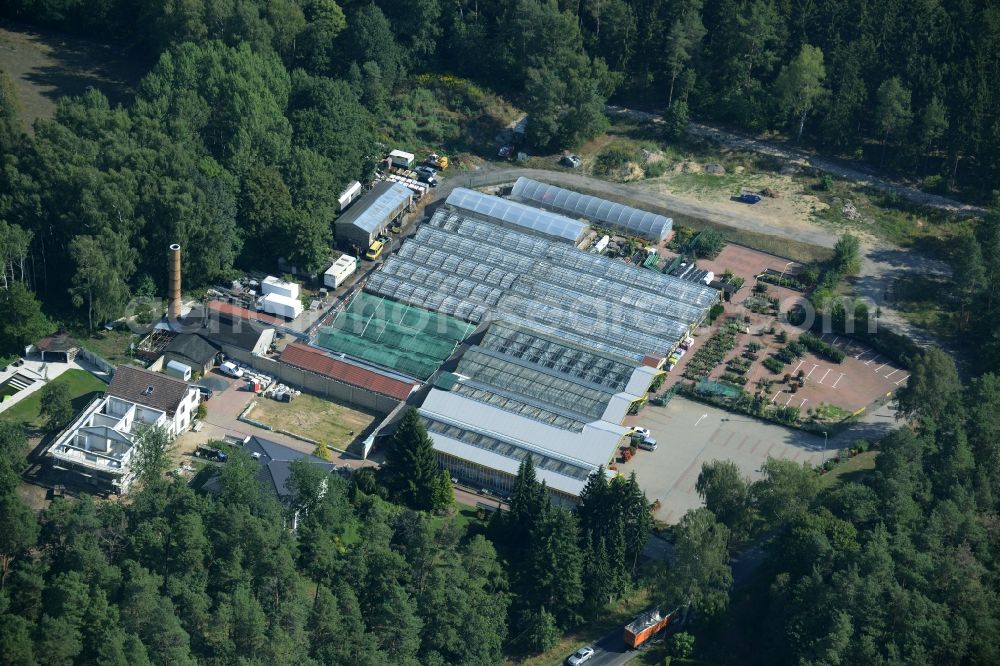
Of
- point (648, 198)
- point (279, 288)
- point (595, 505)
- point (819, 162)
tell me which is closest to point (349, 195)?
point (279, 288)

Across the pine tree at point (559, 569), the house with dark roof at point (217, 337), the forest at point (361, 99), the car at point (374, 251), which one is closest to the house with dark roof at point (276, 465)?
the house with dark roof at point (217, 337)

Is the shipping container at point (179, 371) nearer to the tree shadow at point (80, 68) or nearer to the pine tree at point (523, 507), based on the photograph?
the pine tree at point (523, 507)

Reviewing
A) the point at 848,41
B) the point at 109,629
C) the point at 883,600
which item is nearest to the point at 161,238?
the point at 109,629

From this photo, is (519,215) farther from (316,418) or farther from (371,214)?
(316,418)

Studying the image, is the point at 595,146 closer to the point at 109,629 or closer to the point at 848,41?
the point at 848,41

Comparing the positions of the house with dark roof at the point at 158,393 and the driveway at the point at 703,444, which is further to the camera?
the driveway at the point at 703,444

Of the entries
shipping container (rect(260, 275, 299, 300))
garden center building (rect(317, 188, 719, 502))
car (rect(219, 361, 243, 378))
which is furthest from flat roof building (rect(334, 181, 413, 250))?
car (rect(219, 361, 243, 378))

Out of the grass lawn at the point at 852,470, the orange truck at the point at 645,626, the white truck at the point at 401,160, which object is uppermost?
the white truck at the point at 401,160

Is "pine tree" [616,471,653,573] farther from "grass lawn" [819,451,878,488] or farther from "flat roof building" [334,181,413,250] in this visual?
"flat roof building" [334,181,413,250]
